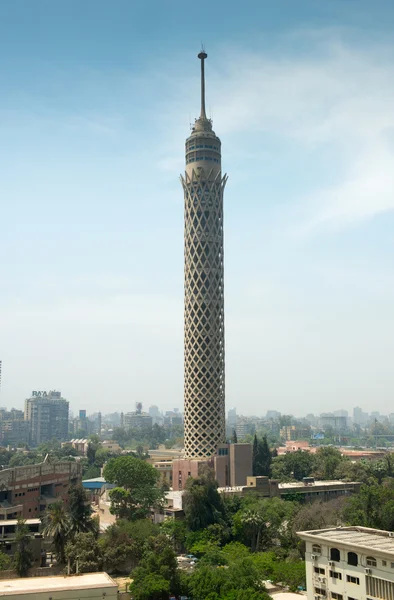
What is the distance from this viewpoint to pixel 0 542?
48.2m

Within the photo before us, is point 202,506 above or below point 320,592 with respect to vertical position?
above

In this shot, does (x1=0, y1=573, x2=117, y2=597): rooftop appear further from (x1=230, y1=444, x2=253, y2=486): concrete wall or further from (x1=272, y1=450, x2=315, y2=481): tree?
(x1=272, y1=450, x2=315, y2=481): tree

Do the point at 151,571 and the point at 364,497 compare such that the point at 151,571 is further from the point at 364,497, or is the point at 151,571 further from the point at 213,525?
the point at 364,497

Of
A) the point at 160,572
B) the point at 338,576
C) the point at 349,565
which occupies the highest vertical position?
the point at 349,565

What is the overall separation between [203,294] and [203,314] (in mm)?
2220

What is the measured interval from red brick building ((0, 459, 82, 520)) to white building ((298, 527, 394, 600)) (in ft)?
88.4

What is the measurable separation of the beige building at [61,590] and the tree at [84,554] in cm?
517

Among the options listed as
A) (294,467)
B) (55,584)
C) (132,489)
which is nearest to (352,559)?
(55,584)

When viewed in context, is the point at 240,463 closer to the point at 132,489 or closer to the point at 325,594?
the point at 132,489

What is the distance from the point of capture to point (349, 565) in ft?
114

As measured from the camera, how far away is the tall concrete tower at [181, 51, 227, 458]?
7250 centimetres

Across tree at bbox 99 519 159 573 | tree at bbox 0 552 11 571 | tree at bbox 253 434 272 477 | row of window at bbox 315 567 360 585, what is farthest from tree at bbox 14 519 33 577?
tree at bbox 253 434 272 477

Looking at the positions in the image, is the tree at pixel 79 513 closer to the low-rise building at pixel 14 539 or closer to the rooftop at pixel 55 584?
the low-rise building at pixel 14 539

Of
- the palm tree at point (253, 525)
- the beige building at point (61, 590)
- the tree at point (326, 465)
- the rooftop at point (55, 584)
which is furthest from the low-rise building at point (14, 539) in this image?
the tree at point (326, 465)
